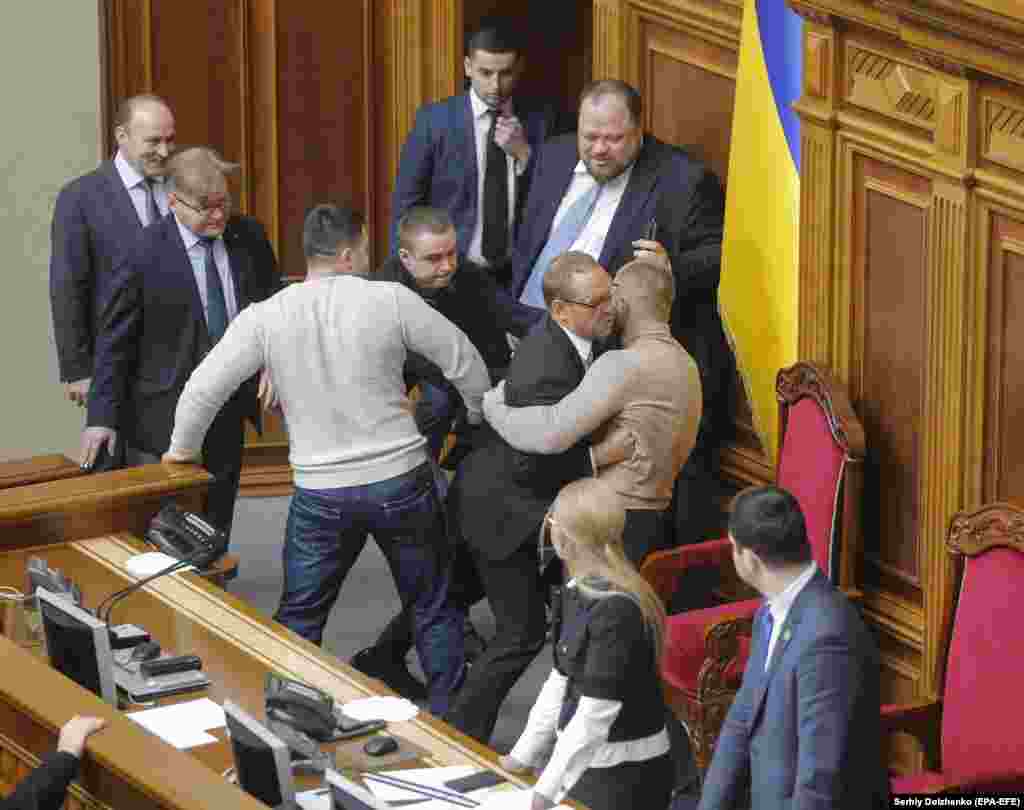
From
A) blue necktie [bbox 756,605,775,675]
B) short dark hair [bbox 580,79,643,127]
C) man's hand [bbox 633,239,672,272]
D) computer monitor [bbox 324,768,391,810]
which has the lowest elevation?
computer monitor [bbox 324,768,391,810]

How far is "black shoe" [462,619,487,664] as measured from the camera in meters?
6.87

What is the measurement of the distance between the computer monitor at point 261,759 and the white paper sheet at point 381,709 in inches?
20.4

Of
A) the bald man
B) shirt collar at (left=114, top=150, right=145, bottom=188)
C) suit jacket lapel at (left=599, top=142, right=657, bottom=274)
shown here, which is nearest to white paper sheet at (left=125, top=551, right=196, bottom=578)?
the bald man

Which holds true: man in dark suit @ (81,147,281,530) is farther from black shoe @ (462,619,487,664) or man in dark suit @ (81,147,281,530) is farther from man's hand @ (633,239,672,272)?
man's hand @ (633,239,672,272)

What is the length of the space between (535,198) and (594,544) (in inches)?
93.7

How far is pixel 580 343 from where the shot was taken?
592 centimetres

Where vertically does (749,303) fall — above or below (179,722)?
above

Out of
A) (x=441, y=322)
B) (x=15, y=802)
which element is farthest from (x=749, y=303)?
(x=15, y=802)

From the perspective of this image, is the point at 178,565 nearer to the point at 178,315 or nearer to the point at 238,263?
the point at 178,315

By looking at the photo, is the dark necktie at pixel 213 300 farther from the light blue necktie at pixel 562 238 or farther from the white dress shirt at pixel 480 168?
the white dress shirt at pixel 480 168

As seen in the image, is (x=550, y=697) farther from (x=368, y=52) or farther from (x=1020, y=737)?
(x=368, y=52)

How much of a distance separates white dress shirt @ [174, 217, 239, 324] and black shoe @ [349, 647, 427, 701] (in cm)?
103

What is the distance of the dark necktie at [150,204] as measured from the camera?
703 centimetres

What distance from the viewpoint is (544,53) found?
28.1 feet
